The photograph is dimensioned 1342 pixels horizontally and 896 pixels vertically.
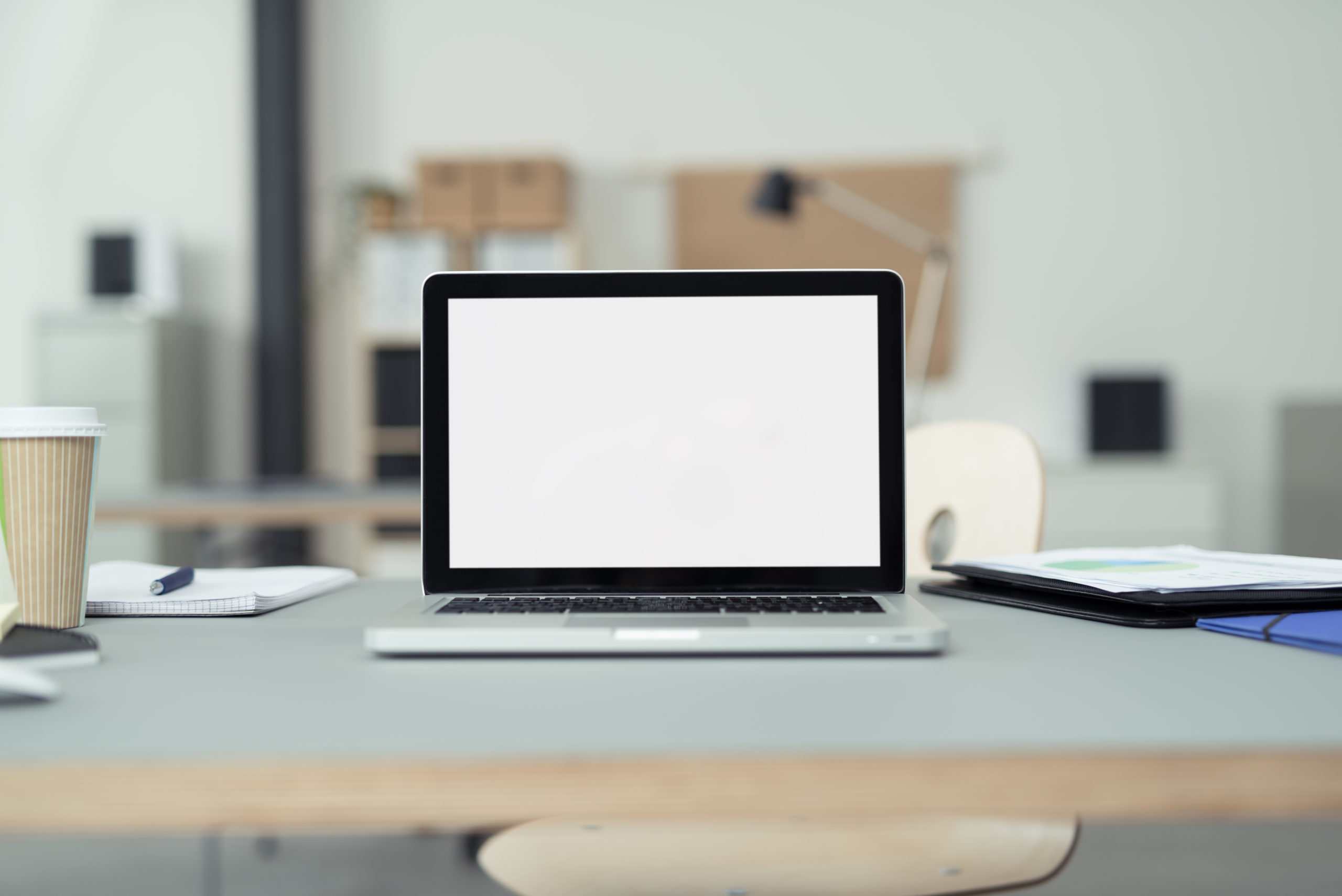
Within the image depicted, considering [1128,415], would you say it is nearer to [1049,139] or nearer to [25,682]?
[1049,139]

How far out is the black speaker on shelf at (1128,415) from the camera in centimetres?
343

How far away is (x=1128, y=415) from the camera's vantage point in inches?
135

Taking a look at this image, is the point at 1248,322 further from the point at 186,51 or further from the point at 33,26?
the point at 33,26

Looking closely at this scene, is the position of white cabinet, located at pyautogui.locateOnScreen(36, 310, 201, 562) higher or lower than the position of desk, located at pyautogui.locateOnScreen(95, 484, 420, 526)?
higher

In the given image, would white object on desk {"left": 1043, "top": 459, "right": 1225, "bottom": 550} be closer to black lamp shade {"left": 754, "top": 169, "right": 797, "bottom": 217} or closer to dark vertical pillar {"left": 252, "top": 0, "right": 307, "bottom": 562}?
black lamp shade {"left": 754, "top": 169, "right": 797, "bottom": 217}

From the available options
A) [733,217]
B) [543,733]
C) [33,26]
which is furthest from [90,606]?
[33,26]

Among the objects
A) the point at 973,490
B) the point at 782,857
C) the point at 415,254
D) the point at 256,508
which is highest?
the point at 415,254

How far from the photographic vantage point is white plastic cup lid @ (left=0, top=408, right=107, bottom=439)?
639mm

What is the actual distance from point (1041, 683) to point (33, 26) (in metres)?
4.82

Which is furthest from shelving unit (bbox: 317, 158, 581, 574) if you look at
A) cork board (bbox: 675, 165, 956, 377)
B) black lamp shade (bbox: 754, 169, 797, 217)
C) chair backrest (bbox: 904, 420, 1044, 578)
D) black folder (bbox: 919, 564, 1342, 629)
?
black folder (bbox: 919, 564, 1342, 629)

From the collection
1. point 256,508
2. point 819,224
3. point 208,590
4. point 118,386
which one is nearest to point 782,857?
point 208,590

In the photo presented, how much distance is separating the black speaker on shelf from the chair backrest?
7.74 ft

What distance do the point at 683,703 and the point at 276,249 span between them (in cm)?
373

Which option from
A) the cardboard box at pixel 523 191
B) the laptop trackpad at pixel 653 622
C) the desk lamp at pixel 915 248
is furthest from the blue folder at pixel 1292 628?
the cardboard box at pixel 523 191
